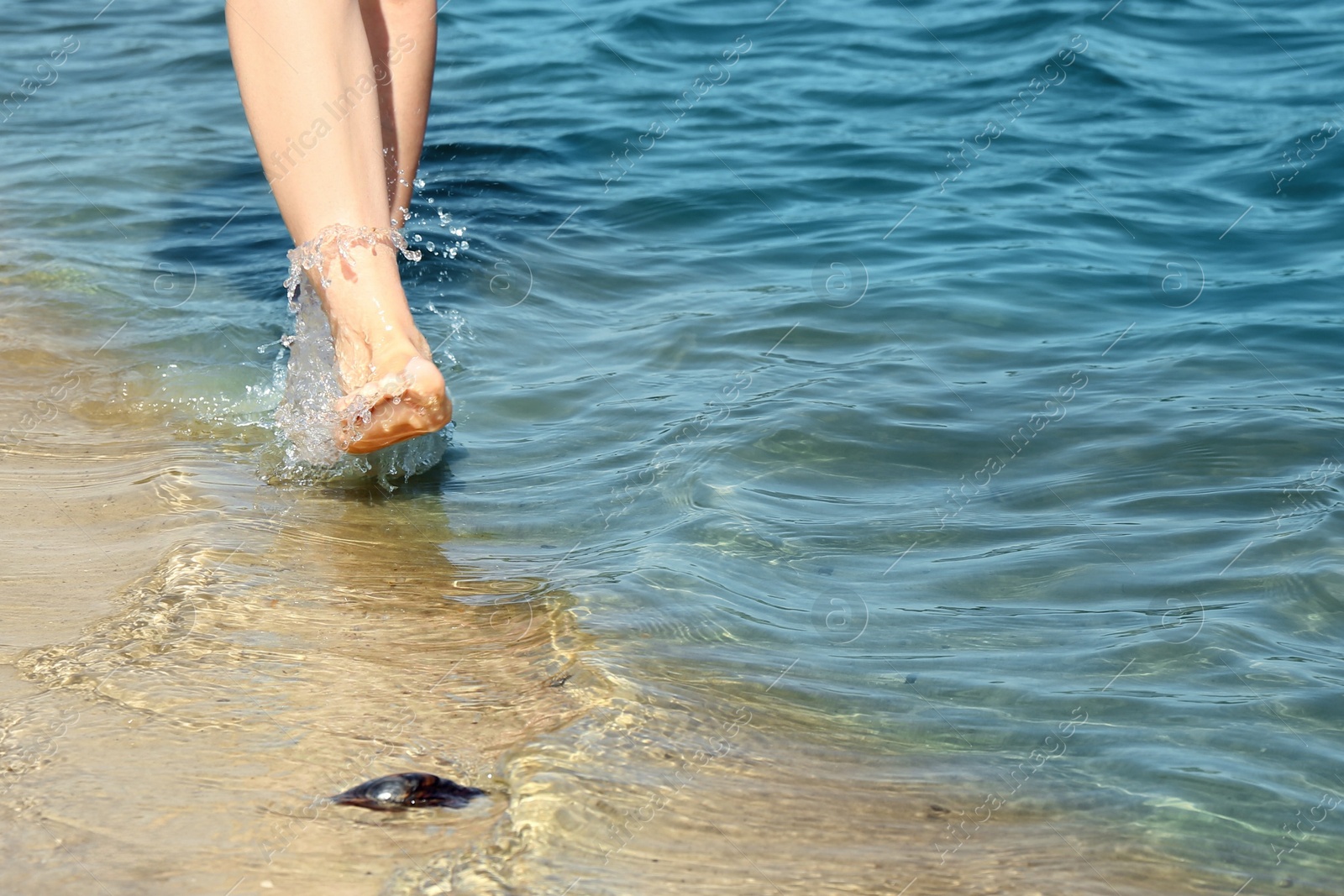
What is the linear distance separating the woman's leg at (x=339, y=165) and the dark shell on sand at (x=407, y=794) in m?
0.82

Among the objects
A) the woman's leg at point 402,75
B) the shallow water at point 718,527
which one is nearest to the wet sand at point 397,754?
A: the shallow water at point 718,527

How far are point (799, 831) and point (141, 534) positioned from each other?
64.8 inches

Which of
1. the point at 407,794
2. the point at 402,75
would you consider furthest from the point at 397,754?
the point at 402,75

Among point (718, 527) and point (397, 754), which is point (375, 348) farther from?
point (718, 527)

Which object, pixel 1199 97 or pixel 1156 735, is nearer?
pixel 1156 735

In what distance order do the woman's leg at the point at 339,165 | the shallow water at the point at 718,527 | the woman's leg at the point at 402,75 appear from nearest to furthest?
the shallow water at the point at 718,527 < the woman's leg at the point at 339,165 < the woman's leg at the point at 402,75

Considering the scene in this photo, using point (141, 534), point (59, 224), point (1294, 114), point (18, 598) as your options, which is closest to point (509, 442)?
point (141, 534)

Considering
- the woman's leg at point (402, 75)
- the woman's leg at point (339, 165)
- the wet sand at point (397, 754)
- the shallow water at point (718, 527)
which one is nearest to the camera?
the wet sand at point (397, 754)

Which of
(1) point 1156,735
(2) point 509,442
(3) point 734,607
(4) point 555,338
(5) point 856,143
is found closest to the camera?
(1) point 1156,735

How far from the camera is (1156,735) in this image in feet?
7.66

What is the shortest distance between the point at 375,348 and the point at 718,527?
3.18 feet

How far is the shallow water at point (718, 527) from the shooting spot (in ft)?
6.47

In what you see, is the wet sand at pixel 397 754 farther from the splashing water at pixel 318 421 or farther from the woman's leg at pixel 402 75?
the woman's leg at pixel 402 75

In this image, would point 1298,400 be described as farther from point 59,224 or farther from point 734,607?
point 59,224
